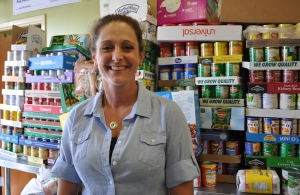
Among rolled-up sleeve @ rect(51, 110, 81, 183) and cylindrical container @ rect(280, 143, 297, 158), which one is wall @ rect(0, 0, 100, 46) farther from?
cylindrical container @ rect(280, 143, 297, 158)

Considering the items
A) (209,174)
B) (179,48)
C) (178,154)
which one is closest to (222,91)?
(179,48)

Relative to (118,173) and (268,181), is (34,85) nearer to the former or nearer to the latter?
(118,173)

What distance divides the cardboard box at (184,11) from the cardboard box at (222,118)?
59 cm

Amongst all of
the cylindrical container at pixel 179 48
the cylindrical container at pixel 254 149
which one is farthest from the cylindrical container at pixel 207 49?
the cylindrical container at pixel 254 149

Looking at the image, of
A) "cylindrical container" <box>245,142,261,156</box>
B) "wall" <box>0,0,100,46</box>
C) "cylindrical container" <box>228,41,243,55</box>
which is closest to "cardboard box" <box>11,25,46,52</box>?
"wall" <box>0,0,100,46</box>

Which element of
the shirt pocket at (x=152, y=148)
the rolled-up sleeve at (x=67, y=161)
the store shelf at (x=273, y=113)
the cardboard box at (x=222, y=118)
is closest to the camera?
the shirt pocket at (x=152, y=148)

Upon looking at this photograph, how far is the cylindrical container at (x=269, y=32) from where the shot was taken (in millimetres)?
1531

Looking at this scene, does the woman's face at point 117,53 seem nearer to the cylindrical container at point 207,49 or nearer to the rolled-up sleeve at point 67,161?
the rolled-up sleeve at point 67,161

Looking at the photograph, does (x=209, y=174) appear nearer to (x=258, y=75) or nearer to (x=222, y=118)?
(x=222, y=118)

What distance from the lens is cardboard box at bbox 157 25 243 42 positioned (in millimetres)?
1608

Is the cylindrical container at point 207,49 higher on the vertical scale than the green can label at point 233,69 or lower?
higher

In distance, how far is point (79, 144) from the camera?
993mm

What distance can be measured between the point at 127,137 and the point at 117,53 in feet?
0.99

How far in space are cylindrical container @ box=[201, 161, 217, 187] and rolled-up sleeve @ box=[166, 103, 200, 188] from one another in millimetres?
637
